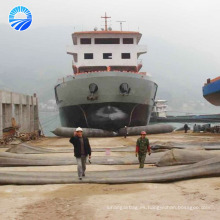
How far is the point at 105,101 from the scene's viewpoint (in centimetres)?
2417

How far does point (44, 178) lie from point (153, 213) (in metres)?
3.46

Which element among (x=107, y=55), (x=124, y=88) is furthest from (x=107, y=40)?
(x=124, y=88)

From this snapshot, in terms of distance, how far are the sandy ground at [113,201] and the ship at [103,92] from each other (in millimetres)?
16812

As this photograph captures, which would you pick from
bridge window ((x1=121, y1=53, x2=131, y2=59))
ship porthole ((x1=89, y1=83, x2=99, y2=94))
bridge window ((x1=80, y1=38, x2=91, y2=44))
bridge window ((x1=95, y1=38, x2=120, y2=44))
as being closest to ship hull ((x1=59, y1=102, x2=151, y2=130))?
ship porthole ((x1=89, y1=83, x2=99, y2=94))

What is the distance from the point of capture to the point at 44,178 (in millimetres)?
7953

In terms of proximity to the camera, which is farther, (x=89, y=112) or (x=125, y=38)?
(x=125, y=38)

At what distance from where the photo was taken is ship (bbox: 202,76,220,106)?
25.0 m

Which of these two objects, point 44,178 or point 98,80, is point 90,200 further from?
point 98,80

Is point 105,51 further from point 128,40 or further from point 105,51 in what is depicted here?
point 128,40

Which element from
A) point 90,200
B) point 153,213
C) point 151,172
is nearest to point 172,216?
point 153,213

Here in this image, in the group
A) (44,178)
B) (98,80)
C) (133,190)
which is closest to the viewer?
(133,190)

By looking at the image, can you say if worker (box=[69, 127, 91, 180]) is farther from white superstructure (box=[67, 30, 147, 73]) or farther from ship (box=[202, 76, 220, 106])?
white superstructure (box=[67, 30, 147, 73])

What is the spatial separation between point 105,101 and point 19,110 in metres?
7.18

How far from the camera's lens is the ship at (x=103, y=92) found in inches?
956
